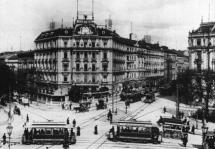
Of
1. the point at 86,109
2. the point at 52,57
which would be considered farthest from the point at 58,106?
the point at 52,57

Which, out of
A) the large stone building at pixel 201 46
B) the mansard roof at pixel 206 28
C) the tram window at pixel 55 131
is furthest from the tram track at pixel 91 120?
the mansard roof at pixel 206 28

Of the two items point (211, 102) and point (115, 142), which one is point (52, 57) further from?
point (115, 142)

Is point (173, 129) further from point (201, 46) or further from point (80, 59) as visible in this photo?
point (80, 59)

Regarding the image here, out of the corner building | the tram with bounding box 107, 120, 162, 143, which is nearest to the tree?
the corner building

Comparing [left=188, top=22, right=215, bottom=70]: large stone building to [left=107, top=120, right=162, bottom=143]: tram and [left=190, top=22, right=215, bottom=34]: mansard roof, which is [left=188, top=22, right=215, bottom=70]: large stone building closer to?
[left=190, top=22, right=215, bottom=34]: mansard roof

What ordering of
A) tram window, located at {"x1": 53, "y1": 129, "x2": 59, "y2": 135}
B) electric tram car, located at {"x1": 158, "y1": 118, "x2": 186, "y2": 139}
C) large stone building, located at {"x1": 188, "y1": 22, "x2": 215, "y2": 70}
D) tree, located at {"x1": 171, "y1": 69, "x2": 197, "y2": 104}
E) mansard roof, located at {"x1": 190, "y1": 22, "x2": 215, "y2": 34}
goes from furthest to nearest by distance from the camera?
mansard roof, located at {"x1": 190, "y1": 22, "x2": 215, "y2": 34}, large stone building, located at {"x1": 188, "y1": 22, "x2": 215, "y2": 70}, tree, located at {"x1": 171, "y1": 69, "x2": 197, "y2": 104}, electric tram car, located at {"x1": 158, "y1": 118, "x2": 186, "y2": 139}, tram window, located at {"x1": 53, "y1": 129, "x2": 59, "y2": 135}
